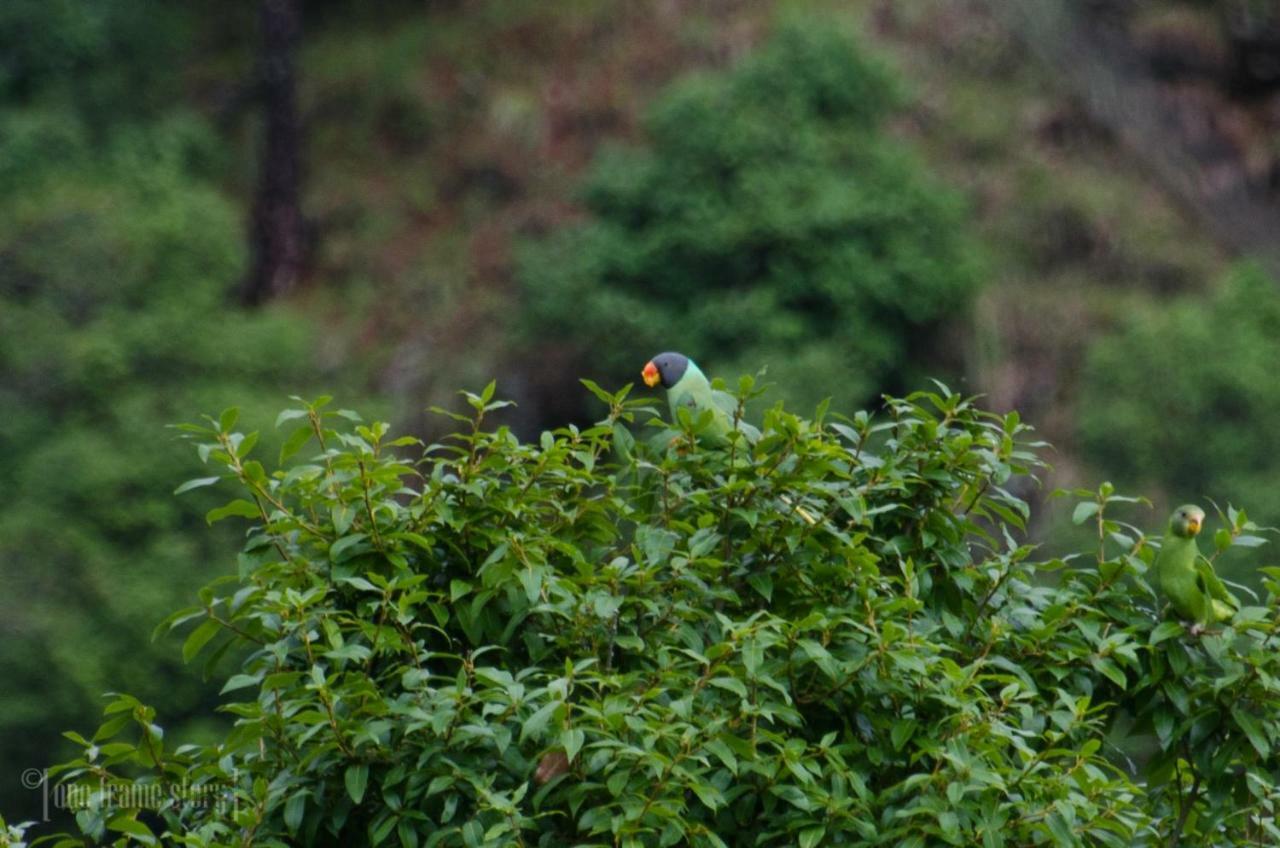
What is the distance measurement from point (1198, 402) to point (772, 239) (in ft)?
12.7

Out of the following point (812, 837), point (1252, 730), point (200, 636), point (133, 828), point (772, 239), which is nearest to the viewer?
point (812, 837)

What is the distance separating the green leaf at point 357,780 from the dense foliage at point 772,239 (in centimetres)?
1119

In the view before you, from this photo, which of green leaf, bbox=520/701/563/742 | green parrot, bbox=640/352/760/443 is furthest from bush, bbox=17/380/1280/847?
green parrot, bbox=640/352/760/443

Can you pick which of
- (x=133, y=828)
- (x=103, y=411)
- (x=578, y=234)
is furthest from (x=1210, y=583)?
(x=578, y=234)

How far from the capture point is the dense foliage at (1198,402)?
13.3 metres

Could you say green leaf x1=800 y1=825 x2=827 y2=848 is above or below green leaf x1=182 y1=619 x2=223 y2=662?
below

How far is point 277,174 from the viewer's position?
17766 mm

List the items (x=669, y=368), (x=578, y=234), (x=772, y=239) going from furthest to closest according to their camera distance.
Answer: (x=578, y=234)
(x=772, y=239)
(x=669, y=368)

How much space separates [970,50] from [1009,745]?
15318 millimetres

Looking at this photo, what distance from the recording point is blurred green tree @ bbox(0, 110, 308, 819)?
12.7 m

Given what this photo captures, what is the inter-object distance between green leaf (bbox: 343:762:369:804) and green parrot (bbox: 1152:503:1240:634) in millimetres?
1881

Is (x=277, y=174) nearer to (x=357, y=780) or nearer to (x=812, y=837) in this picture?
(x=357, y=780)

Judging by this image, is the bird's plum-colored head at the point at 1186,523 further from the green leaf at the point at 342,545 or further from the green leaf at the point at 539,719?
the green leaf at the point at 342,545

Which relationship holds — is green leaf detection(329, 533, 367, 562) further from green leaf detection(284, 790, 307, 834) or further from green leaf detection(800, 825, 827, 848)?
green leaf detection(800, 825, 827, 848)
